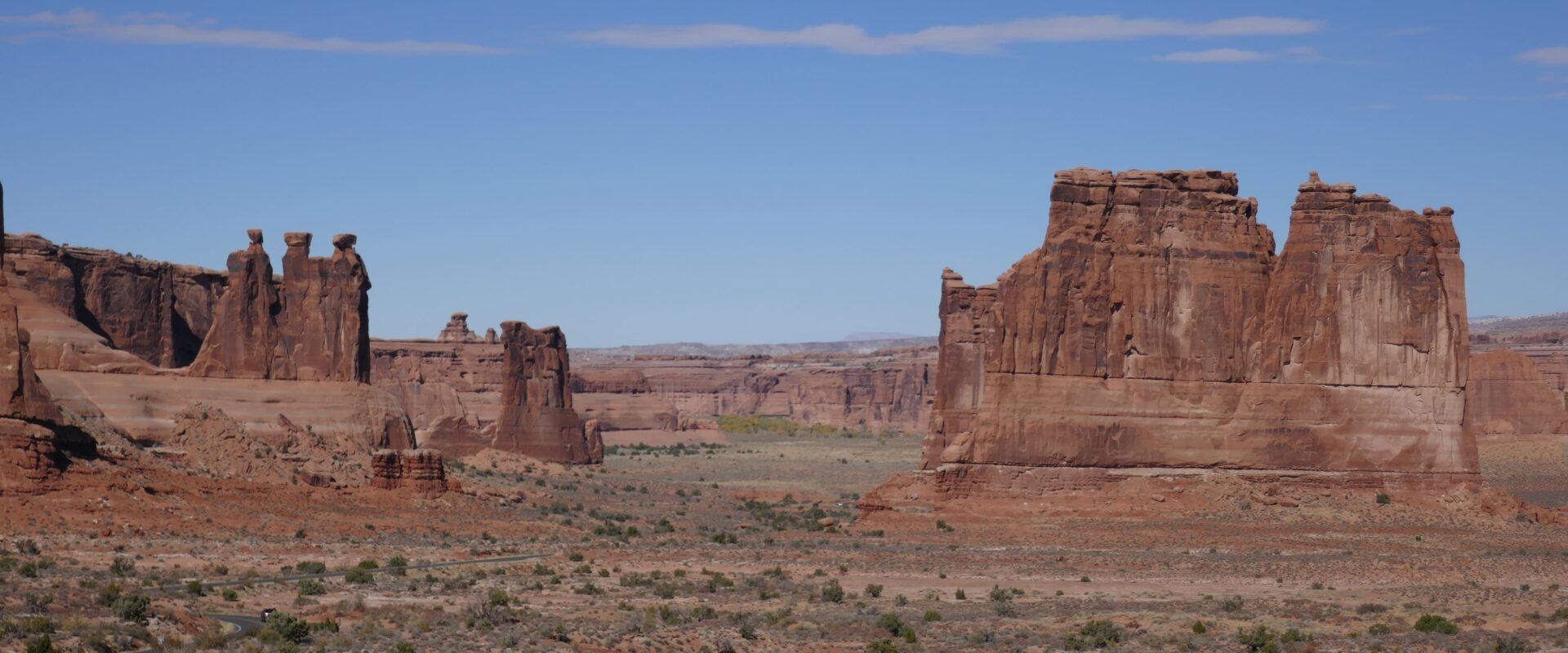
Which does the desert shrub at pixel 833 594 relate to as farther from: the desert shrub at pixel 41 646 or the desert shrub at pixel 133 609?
the desert shrub at pixel 41 646

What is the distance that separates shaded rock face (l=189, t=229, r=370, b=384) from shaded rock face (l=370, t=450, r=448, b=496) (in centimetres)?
731

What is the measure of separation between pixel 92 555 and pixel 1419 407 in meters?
31.2

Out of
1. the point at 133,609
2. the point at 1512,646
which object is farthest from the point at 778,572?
the point at 133,609

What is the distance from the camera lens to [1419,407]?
51781mm

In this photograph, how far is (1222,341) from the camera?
168 feet

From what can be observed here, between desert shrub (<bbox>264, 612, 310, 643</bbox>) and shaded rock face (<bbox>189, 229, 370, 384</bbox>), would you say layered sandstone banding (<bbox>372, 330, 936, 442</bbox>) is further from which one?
desert shrub (<bbox>264, 612, 310, 643</bbox>)

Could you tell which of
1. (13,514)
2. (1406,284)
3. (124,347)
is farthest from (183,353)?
(1406,284)

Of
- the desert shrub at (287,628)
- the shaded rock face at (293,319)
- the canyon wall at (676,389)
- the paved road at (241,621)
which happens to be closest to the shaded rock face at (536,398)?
the canyon wall at (676,389)

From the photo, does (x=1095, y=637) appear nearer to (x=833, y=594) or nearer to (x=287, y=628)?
(x=833, y=594)

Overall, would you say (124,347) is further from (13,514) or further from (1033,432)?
(1033,432)

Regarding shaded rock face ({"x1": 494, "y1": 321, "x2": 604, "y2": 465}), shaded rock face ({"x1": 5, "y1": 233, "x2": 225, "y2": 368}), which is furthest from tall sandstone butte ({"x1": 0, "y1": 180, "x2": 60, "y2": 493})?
shaded rock face ({"x1": 494, "y1": 321, "x2": 604, "y2": 465})

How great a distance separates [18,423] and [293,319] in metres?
19.7

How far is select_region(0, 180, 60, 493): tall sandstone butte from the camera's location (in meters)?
42.8

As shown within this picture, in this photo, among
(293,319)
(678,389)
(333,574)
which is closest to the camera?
(333,574)
